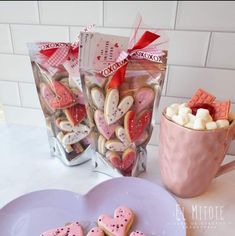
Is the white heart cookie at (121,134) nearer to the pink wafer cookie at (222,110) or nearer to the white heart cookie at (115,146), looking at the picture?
the white heart cookie at (115,146)

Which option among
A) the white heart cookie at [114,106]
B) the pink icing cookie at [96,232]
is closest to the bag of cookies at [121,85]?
the white heart cookie at [114,106]

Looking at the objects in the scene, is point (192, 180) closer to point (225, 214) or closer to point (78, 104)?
point (225, 214)

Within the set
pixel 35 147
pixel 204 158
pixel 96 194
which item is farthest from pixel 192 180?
pixel 35 147

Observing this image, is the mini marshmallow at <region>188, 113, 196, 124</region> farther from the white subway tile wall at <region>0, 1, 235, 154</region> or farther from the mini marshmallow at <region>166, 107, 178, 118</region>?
the white subway tile wall at <region>0, 1, 235, 154</region>

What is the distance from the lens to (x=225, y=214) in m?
0.37

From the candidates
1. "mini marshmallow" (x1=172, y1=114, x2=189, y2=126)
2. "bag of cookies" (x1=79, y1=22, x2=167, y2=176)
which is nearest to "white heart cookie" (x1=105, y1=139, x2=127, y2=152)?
"bag of cookies" (x1=79, y1=22, x2=167, y2=176)

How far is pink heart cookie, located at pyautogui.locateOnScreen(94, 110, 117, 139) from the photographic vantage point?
38cm

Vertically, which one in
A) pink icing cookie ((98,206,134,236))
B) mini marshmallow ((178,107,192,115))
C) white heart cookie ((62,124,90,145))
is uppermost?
mini marshmallow ((178,107,192,115))

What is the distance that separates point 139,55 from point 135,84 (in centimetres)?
4

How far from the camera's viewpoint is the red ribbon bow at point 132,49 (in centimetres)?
35

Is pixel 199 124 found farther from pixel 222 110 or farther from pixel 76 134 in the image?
pixel 76 134

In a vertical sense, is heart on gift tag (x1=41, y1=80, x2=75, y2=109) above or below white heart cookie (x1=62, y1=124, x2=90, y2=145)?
above

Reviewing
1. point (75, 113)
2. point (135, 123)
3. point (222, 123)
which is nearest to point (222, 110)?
point (222, 123)

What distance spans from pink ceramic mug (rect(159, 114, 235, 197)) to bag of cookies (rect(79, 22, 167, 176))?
46 mm
